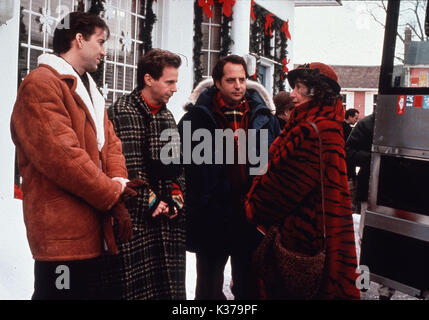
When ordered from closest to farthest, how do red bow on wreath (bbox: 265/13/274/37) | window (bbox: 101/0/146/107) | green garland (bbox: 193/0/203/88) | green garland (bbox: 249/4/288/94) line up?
window (bbox: 101/0/146/107) < green garland (bbox: 193/0/203/88) < green garland (bbox: 249/4/288/94) < red bow on wreath (bbox: 265/13/274/37)

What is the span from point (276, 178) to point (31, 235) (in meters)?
1.38

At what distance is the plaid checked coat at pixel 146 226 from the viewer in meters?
3.06

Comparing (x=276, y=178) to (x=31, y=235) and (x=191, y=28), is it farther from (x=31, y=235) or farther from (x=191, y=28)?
(x=191, y=28)

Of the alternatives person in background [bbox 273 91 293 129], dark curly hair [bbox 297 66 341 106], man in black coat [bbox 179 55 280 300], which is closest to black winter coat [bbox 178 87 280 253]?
man in black coat [bbox 179 55 280 300]

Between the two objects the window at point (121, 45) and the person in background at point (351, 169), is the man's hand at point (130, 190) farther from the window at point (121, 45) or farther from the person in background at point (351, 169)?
the window at point (121, 45)

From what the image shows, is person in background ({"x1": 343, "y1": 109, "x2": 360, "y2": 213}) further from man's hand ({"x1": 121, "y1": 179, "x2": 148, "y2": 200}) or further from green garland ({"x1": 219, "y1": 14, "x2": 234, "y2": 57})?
man's hand ({"x1": 121, "y1": 179, "x2": 148, "y2": 200})

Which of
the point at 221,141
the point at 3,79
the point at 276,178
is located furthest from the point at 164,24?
the point at 276,178

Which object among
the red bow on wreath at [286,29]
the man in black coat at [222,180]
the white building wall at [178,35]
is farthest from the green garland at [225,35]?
the man in black coat at [222,180]

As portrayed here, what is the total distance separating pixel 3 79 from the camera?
5023mm

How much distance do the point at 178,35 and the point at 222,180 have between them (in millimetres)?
5666

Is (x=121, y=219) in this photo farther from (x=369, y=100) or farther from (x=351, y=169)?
(x=369, y=100)

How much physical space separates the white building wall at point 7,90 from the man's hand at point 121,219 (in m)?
2.80

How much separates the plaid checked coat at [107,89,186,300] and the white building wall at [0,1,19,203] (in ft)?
7.53

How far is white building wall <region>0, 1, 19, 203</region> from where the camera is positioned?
5.01m
